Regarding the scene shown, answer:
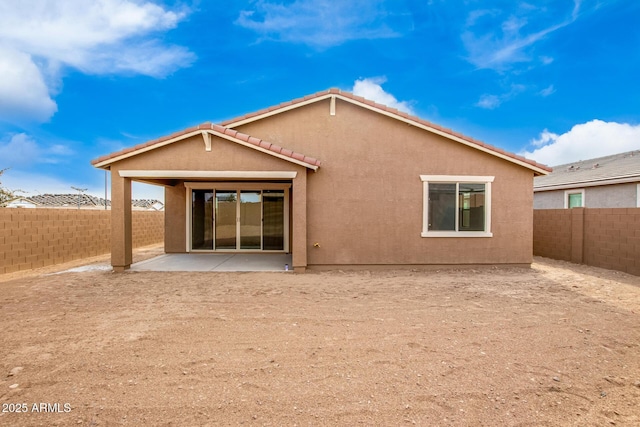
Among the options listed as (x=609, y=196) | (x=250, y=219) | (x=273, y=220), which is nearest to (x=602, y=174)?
(x=609, y=196)

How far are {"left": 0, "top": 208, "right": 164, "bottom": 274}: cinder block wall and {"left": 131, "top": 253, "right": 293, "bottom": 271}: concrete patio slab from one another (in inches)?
110

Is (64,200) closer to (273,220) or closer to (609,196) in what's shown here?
(273,220)

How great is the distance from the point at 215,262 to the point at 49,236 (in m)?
5.31

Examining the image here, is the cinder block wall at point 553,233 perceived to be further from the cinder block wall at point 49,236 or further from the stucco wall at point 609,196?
the cinder block wall at point 49,236

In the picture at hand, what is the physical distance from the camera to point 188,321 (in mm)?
5004

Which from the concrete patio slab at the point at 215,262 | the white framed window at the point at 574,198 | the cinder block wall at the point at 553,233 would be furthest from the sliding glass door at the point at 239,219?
the white framed window at the point at 574,198

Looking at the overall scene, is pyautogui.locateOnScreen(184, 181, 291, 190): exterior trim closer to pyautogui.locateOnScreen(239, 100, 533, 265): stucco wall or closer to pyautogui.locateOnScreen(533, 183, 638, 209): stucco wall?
pyautogui.locateOnScreen(239, 100, 533, 265): stucco wall

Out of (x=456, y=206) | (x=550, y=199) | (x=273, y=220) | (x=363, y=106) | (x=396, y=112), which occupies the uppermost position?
(x=363, y=106)

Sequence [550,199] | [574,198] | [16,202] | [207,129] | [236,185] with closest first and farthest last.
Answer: [207,129] → [236,185] → [574,198] → [550,199] → [16,202]

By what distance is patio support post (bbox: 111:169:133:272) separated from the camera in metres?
8.80

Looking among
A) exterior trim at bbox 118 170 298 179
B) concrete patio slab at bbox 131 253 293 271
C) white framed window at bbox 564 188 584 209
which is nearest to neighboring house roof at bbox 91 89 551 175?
exterior trim at bbox 118 170 298 179

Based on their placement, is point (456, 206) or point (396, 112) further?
point (456, 206)

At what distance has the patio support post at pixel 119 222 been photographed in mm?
8805

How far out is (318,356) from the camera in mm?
3781
